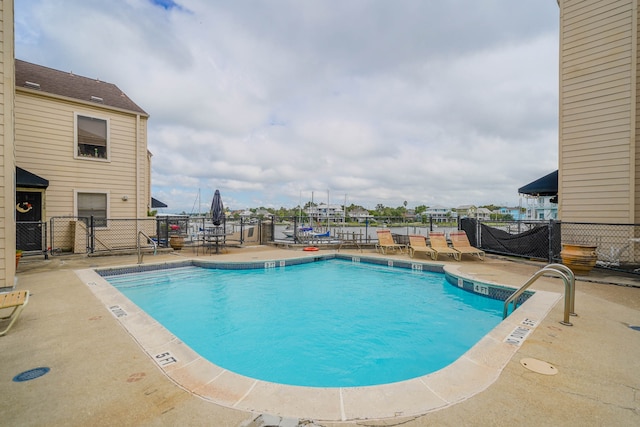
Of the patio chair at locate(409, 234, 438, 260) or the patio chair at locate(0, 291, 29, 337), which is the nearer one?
the patio chair at locate(0, 291, 29, 337)

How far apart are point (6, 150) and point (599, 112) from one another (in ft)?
42.5

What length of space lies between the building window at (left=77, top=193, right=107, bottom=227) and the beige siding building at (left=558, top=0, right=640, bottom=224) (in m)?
14.6

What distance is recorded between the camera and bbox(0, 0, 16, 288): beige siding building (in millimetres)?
4516

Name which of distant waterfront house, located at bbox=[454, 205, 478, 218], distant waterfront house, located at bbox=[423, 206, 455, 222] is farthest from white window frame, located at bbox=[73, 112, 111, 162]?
distant waterfront house, located at bbox=[454, 205, 478, 218]

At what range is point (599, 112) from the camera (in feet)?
23.8

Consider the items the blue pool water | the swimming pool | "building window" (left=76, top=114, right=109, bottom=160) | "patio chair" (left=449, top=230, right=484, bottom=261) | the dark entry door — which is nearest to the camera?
the swimming pool

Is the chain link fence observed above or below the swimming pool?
above

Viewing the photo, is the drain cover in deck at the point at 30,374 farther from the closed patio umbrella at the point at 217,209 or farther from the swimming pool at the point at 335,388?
the closed patio umbrella at the point at 217,209

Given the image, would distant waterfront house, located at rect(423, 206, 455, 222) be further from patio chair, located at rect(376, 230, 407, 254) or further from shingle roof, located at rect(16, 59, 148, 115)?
shingle roof, located at rect(16, 59, 148, 115)

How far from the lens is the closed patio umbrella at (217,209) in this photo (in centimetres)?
1159

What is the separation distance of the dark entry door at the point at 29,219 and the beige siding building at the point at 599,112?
15.9m

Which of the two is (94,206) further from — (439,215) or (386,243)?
(439,215)

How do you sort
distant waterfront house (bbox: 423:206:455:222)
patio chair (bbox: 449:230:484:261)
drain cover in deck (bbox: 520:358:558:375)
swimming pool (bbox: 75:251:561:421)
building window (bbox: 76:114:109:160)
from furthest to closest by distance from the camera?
1. distant waterfront house (bbox: 423:206:455:222)
2. building window (bbox: 76:114:109:160)
3. patio chair (bbox: 449:230:484:261)
4. drain cover in deck (bbox: 520:358:558:375)
5. swimming pool (bbox: 75:251:561:421)

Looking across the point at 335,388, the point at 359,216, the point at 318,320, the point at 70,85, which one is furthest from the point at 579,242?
the point at 359,216
